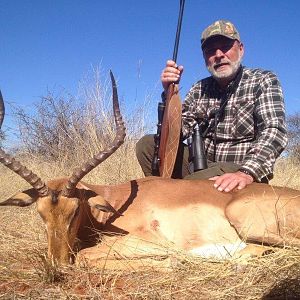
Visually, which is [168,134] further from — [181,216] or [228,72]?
[181,216]

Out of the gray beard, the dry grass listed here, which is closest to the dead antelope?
the dry grass

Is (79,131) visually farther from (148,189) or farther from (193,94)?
(148,189)

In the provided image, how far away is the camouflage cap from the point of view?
509 cm

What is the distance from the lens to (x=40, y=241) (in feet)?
13.1

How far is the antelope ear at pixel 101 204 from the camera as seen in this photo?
11.5 ft

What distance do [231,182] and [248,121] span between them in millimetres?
1206

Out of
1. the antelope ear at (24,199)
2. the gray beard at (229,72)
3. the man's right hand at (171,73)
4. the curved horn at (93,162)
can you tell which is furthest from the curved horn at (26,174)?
the gray beard at (229,72)

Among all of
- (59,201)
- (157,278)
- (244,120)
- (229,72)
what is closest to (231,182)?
(244,120)

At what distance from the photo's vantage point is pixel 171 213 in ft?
12.6

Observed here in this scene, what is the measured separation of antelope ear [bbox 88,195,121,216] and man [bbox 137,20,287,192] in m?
1.31

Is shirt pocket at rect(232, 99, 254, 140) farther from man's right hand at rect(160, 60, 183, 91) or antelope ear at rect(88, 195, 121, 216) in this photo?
antelope ear at rect(88, 195, 121, 216)

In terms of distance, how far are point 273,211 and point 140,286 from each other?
1.48 metres

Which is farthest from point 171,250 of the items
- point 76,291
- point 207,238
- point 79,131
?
point 79,131

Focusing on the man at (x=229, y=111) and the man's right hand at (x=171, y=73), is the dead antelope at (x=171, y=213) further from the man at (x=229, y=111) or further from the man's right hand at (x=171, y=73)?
the man's right hand at (x=171, y=73)
